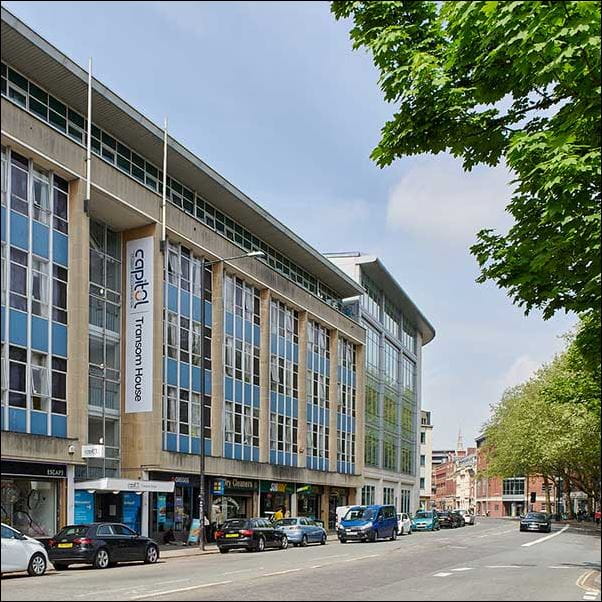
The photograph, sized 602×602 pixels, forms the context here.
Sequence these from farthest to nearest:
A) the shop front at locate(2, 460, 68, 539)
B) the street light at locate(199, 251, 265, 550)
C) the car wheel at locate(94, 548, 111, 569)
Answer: the street light at locate(199, 251, 265, 550), the shop front at locate(2, 460, 68, 539), the car wheel at locate(94, 548, 111, 569)

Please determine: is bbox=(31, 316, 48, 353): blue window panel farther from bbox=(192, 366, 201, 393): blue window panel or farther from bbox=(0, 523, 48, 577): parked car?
bbox=(192, 366, 201, 393): blue window panel

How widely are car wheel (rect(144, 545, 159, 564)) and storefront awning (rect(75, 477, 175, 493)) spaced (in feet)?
15.7

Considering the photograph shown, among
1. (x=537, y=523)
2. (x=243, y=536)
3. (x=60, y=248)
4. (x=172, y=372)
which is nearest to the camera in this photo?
(x=60, y=248)

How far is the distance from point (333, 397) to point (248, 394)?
14.8 meters

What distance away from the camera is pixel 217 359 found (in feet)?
148

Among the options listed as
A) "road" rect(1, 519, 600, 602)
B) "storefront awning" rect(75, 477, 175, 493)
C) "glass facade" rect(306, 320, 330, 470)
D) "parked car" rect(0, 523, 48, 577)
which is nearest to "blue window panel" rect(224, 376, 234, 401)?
→ "storefront awning" rect(75, 477, 175, 493)

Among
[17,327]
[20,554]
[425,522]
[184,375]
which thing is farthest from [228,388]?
[425,522]

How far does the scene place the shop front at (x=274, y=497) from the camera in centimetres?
5100

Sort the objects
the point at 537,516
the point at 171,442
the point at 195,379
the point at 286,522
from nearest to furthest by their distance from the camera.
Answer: the point at 171,442 < the point at 286,522 < the point at 195,379 < the point at 537,516

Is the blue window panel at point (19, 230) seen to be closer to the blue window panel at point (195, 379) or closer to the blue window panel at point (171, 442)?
the blue window panel at point (171, 442)

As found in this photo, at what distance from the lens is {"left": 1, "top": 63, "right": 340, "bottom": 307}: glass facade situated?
33.1 metres

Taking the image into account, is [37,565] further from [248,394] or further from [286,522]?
[248,394]

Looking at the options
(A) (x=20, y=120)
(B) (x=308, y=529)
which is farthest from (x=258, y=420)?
(A) (x=20, y=120)

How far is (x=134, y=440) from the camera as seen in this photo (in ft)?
125
